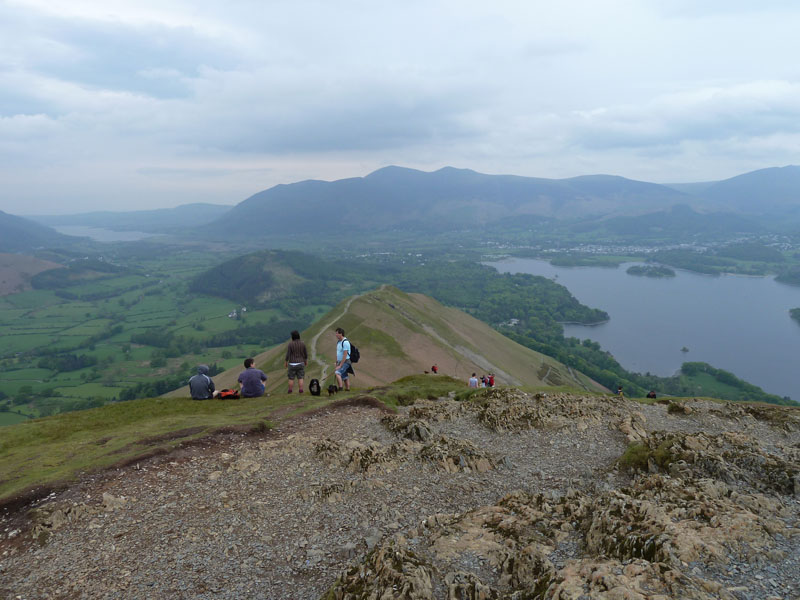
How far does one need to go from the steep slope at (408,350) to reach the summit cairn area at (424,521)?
4164 cm

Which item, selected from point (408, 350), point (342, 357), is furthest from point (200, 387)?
point (408, 350)

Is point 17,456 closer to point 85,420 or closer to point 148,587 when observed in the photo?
point 85,420

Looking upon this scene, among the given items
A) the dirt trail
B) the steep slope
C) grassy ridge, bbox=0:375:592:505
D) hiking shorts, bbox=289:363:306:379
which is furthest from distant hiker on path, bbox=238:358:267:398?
the dirt trail

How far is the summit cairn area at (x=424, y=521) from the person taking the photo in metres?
11.8

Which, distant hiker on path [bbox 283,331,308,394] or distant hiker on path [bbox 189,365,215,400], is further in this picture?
distant hiker on path [bbox 189,365,215,400]

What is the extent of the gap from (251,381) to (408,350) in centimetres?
6383

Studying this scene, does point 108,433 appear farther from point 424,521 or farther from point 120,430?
point 424,521

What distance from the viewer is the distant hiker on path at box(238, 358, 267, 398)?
29297 mm

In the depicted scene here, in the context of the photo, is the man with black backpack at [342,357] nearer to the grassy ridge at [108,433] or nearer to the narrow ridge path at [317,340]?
the grassy ridge at [108,433]

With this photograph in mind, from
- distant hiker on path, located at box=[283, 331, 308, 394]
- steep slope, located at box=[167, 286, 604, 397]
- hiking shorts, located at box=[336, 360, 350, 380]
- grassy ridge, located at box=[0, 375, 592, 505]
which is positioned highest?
distant hiker on path, located at box=[283, 331, 308, 394]

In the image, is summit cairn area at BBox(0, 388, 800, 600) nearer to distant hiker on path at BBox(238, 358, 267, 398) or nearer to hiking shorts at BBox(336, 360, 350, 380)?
hiking shorts at BBox(336, 360, 350, 380)

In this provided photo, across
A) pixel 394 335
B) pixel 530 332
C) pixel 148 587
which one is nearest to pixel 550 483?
pixel 148 587

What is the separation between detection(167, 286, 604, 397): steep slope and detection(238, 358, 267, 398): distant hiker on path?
105 feet

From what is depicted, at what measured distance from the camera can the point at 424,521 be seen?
15828 millimetres
